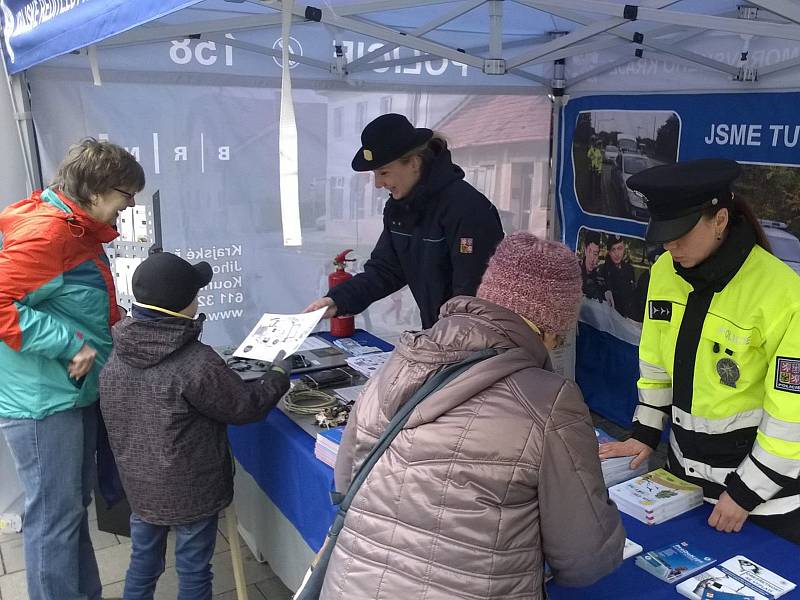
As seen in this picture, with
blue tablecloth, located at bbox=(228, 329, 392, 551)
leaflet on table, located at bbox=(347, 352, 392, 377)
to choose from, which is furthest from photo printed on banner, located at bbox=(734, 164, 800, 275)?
blue tablecloth, located at bbox=(228, 329, 392, 551)

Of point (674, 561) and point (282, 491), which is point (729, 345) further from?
point (282, 491)

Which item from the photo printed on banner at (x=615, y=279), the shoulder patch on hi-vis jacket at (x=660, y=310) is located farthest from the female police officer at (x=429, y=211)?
the photo printed on banner at (x=615, y=279)

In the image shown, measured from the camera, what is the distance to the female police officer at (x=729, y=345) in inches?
63.9

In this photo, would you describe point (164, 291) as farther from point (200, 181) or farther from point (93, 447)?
point (200, 181)

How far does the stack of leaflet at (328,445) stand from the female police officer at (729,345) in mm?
969

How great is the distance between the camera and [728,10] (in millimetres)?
3129

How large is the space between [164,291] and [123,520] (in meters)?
1.59

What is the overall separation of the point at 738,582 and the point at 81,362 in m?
1.93

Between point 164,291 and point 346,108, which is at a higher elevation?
point 346,108

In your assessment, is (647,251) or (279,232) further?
(647,251)

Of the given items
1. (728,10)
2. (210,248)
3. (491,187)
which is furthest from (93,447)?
(728,10)

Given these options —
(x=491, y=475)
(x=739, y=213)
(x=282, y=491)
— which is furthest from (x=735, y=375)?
(x=282, y=491)

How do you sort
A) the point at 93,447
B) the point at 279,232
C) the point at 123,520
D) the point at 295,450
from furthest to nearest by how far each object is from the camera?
the point at 279,232 < the point at 123,520 < the point at 93,447 < the point at 295,450

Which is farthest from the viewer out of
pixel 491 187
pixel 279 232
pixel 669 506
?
pixel 491 187
